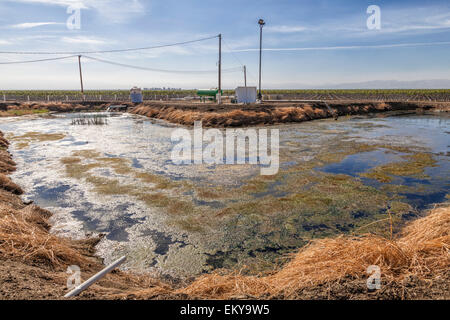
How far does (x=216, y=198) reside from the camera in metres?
9.14

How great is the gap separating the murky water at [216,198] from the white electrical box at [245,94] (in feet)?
78.2

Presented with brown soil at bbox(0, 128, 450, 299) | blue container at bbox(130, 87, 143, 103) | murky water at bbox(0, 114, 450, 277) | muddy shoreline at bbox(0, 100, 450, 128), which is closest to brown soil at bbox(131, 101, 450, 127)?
muddy shoreline at bbox(0, 100, 450, 128)

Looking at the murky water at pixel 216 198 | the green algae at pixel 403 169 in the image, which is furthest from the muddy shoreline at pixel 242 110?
the green algae at pixel 403 169

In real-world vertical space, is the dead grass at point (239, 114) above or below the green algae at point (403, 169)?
above

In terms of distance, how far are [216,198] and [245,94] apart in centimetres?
3228

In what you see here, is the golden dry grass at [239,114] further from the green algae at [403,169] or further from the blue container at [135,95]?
the green algae at [403,169]

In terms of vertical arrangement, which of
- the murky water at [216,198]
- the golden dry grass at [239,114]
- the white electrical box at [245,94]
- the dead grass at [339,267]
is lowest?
the murky water at [216,198]

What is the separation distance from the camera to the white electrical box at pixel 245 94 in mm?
39250

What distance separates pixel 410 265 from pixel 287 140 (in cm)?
1651

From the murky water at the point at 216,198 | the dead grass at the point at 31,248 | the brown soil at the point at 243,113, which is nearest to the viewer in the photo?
the dead grass at the point at 31,248

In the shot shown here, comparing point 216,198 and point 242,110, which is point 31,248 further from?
point 242,110

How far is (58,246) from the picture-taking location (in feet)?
15.9

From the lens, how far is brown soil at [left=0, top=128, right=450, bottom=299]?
3188 mm
